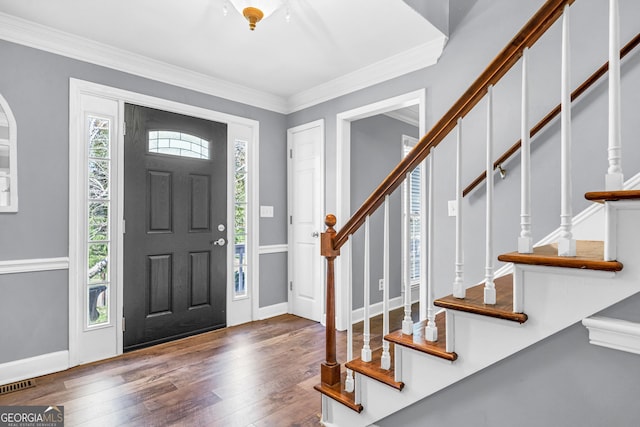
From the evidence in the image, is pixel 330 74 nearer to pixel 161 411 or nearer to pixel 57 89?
pixel 57 89

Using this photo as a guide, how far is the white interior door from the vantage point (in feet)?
11.8

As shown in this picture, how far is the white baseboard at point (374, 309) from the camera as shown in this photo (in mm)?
3664

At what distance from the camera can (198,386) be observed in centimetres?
223

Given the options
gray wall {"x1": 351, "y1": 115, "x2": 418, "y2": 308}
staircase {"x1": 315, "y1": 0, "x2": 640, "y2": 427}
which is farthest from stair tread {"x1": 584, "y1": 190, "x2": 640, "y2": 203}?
gray wall {"x1": 351, "y1": 115, "x2": 418, "y2": 308}

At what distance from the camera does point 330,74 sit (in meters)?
3.23

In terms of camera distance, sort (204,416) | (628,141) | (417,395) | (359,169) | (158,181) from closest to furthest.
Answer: (417,395)
(628,141)
(204,416)
(158,181)
(359,169)

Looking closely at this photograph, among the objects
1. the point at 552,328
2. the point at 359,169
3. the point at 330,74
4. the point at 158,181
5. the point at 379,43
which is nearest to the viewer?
the point at 552,328

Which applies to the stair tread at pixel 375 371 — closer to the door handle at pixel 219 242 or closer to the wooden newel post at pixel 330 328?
the wooden newel post at pixel 330 328

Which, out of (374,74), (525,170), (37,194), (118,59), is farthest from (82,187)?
(525,170)

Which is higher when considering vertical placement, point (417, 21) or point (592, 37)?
point (417, 21)

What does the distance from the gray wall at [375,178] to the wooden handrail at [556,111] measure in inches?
59.4

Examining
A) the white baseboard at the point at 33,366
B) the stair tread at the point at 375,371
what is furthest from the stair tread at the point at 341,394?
the white baseboard at the point at 33,366

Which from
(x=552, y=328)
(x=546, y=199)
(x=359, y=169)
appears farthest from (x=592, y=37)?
(x=359, y=169)

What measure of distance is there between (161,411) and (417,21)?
118 inches
